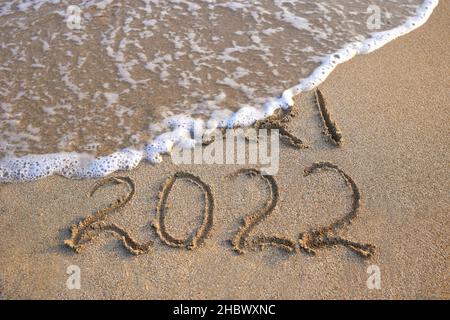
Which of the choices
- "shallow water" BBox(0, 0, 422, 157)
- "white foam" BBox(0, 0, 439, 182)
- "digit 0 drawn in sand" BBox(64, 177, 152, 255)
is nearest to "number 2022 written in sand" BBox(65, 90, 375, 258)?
"digit 0 drawn in sand" BBox(64, 177, 152, 255)

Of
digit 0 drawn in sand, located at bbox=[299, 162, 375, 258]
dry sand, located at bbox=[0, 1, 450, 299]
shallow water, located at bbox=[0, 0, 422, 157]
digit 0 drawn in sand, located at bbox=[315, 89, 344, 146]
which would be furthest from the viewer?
shallow water, located at bbox=[0, 0, 422, 157]

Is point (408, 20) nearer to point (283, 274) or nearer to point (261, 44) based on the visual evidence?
point (261, 44)

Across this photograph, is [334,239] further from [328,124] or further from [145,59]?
[145,59]

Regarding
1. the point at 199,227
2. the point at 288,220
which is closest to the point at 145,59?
the point at 199,227

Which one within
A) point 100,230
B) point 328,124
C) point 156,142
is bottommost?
point 100,230

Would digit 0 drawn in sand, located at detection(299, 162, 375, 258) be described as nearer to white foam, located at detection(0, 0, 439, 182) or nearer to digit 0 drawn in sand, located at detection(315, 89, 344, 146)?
digit 0 drawn in sand, located at detection(315, 89, 344, 146)

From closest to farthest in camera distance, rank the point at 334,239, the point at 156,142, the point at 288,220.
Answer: the point at 334,239
the point at 288,220
the point at 156,142

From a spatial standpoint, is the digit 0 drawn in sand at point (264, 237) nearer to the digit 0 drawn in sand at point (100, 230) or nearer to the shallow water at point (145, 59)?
the digit 0 drawn in sand at point (100, 230)
